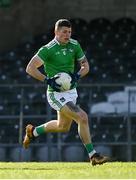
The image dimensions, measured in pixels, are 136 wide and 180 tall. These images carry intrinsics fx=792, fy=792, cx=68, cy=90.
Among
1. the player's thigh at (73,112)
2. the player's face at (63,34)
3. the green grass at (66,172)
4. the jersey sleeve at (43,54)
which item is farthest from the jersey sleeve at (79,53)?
the green grass at (66,172)

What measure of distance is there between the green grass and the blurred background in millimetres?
4265

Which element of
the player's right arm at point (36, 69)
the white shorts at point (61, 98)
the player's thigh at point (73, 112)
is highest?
the player's right arm at point (36, 69)

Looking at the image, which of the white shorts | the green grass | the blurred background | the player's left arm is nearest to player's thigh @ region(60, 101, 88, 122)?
the white shorts

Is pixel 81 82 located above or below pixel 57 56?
below

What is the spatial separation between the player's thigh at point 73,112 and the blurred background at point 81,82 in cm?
432

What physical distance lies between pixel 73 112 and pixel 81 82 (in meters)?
10.4

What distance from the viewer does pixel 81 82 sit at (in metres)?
20.9

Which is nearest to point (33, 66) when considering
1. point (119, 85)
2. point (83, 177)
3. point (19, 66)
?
point (83, 177)

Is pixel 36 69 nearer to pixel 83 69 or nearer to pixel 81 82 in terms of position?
pixel 83 69

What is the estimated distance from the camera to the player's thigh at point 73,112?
10.4 metres

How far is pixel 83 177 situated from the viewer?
8.81 m

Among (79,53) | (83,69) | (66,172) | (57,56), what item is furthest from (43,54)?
(66,172)

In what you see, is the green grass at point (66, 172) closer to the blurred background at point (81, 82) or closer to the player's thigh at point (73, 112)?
the player's thigh at point (73, 112)

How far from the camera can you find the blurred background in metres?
15.3
